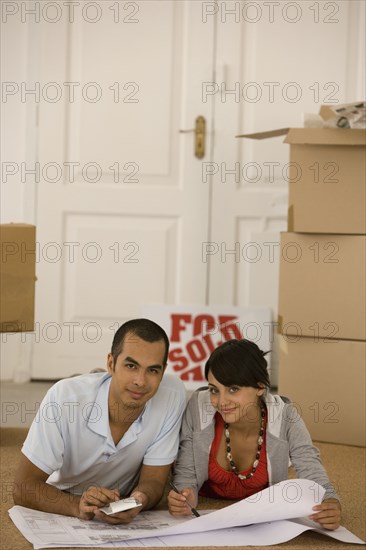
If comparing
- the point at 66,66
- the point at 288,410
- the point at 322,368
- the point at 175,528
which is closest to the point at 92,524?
the point at 175,528

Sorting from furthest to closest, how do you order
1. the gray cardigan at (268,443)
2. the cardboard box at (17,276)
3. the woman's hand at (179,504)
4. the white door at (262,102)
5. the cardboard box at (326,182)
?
the white door at (262,102)
the cardboard box at (326,182)
the cardboard box at (17,276)
the gray cardigan at (268,443)
the woman's hand at (179,504)

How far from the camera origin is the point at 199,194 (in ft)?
13.2

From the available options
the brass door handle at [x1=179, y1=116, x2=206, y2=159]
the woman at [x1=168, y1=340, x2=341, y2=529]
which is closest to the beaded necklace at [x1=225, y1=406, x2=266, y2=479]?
the woman at [x1=168, y1=340, x2=341, y2=529]

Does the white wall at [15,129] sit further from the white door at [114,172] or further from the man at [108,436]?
the man at [108,436]

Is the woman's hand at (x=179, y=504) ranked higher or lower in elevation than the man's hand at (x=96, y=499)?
lower

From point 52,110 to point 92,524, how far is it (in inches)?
93.1

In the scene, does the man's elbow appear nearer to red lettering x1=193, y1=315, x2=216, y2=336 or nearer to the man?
the man

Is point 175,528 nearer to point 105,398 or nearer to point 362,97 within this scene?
point 105,398

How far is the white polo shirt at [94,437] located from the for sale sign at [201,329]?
1684mm

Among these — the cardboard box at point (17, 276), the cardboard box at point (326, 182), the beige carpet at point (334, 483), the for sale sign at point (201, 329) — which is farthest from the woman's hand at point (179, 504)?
the for sale sign at point (201, 329)

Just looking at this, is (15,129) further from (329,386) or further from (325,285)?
(329,386)

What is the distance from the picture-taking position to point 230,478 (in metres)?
2.30

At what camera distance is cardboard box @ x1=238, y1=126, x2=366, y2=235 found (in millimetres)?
3055

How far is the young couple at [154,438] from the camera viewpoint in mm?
2074
